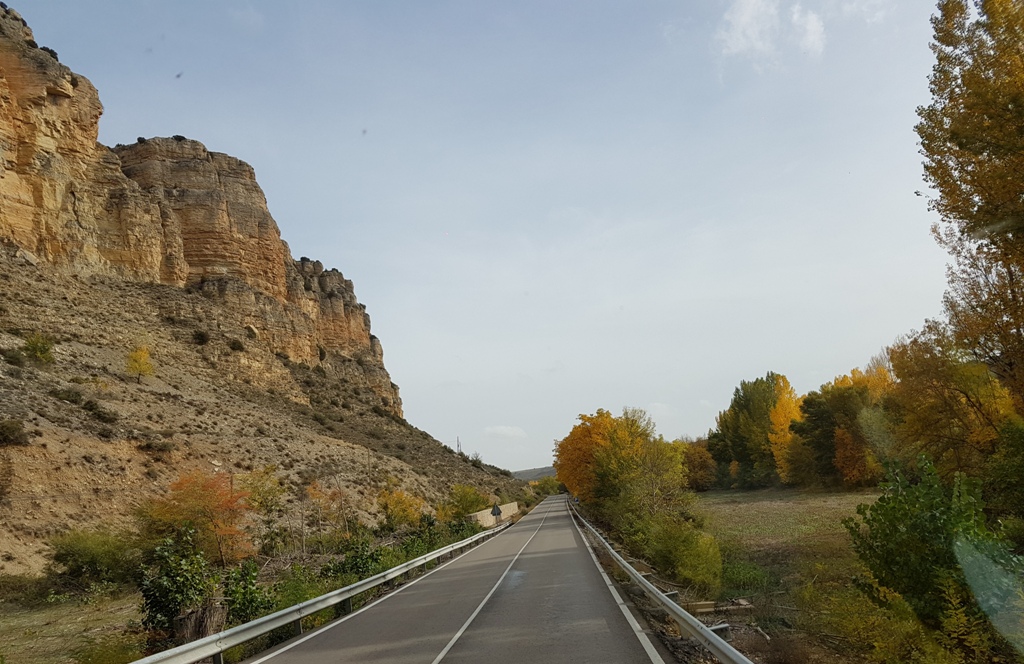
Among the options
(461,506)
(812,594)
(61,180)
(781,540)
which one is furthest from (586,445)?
(61,180)

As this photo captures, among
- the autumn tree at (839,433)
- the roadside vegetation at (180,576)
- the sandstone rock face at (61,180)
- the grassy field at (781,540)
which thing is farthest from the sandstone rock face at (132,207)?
the autumn tree at (839,433)

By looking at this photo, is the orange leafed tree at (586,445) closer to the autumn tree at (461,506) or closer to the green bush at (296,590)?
the autumn tree at (461,506)

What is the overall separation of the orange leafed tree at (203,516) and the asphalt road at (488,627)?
24.5 feet

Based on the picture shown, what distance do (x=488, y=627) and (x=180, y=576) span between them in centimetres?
483

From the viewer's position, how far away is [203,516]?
19984 millimetres

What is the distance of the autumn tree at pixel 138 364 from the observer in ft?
137

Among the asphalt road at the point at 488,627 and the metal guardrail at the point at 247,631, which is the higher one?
the metal guardrail at the point at 247,631

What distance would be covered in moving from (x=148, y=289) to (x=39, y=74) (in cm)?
1957

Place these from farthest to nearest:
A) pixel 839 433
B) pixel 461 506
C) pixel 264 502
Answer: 1. pixel 839 433
2. pixel 461 506
3. pixel 264 502

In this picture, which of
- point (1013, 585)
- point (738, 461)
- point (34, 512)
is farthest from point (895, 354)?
point (738, 461)

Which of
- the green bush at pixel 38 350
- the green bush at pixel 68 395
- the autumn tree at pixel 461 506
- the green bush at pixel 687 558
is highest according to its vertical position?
the green bush at pixel 38 350

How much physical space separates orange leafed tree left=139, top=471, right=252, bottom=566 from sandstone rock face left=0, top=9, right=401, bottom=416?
37233mm

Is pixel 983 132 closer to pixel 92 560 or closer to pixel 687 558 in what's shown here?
pixel 687 558

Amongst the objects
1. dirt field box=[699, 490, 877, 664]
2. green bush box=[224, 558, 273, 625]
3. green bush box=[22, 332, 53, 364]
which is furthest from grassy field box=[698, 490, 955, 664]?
green bush box=[22, 332, 53, 364]
